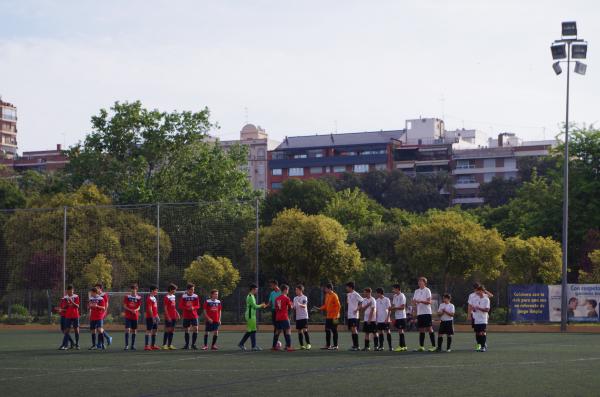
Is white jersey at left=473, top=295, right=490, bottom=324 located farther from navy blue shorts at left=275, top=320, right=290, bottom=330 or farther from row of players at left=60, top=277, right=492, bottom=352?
navy blue shorts at left=275, top=320, right=290, bottom=330

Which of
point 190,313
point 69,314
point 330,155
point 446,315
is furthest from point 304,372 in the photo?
point 330,155

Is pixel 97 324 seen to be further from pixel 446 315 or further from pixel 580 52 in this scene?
pixel 580 52

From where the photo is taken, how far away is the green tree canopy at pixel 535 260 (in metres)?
52.3

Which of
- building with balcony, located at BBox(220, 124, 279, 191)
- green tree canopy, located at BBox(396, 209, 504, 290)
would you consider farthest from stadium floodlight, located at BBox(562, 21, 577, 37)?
building with balcony, located at BBox(220, 124, 279, 191)

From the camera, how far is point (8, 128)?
17400cm

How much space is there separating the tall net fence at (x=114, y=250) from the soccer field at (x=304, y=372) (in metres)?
18.0

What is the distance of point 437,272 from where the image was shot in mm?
54844

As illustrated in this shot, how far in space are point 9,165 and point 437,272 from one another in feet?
399

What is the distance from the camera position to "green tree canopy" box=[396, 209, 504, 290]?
2056 inches

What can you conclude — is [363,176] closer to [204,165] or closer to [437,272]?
[204,165]

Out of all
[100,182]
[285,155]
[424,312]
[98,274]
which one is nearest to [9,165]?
[285,155]

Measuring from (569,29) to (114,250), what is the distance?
2407cm

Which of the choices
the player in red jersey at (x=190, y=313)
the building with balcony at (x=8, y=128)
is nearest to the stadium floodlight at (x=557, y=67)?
the player in red jersey at (x=190, y=313)

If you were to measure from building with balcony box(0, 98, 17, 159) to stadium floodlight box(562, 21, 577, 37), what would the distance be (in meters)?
140
